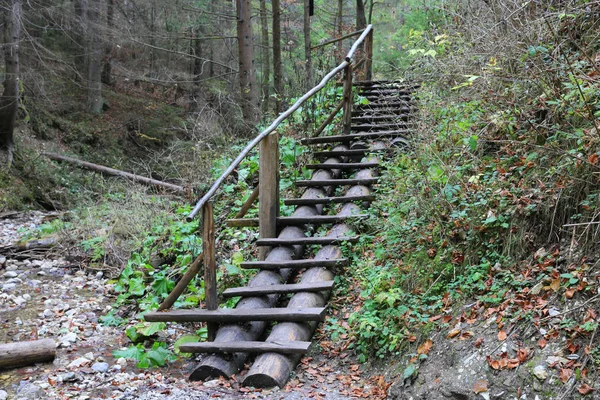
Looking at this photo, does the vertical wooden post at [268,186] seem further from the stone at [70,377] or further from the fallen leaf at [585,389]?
the fallen leaf at [585,389]

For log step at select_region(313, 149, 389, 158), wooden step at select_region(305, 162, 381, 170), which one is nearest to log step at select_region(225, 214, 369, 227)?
wooden step at select_region(305, 162, 381, 170)

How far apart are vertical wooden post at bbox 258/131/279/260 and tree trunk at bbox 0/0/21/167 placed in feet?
26.9

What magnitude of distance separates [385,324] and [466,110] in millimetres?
2953

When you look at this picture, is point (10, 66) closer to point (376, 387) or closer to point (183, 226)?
point (183, 226)

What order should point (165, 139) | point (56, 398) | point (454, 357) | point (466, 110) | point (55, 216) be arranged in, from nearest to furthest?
point (454, 357)
point (56, 398)
point (466, 110)
point (55, 216)
point (165, 139)

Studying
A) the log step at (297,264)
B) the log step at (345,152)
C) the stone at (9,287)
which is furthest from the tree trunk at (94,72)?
the log step at (297,264)

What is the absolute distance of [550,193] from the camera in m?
4.19

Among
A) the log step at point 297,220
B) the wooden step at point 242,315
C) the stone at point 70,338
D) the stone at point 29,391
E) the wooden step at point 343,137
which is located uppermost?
the wooden step at point 343,137

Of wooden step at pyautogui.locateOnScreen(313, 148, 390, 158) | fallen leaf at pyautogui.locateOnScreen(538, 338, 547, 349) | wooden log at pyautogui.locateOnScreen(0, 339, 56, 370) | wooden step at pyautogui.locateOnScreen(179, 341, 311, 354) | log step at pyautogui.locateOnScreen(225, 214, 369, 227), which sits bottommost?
wooden log at pyautogui.locateOnScreen(0, 339, 56, 370)

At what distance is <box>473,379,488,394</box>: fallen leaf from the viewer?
3.48 meters

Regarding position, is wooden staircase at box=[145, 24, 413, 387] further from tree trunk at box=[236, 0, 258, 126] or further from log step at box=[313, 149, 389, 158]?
tree trunk at box=[236, 0, 258, 126]

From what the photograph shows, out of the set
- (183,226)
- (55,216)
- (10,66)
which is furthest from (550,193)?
(10,66)

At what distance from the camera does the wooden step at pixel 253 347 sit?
446 cm

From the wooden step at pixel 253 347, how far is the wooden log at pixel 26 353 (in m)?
1.40
